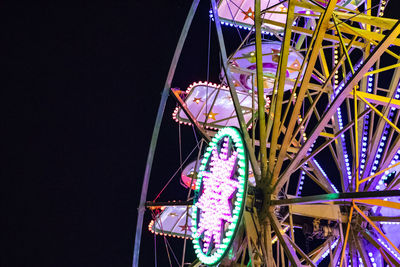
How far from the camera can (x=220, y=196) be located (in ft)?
36.5

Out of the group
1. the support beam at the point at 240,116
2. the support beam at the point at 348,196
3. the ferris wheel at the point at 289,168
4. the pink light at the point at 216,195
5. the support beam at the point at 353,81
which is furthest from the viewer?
the support beam at the point at 240,116

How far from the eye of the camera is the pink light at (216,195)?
35.7ft

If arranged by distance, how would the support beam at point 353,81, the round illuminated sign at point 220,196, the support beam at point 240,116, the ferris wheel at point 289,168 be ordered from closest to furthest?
1. the support beam at point 353,81
2. the ferris wheel at point 289,168
3. the round illuminated sign at point 220,196
4. the support beam at point 240,116

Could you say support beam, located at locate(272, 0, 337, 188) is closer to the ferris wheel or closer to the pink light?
the ferris wheel

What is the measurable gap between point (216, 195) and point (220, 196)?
0.59 ft

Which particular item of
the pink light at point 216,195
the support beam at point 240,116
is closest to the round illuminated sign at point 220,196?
the pink light at point 216,195

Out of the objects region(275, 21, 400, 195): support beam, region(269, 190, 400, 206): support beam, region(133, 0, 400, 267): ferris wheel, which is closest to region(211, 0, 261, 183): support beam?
region(133, 0, 400, 267): ferris wheel

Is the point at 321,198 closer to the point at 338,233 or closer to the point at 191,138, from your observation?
the point at 338,233

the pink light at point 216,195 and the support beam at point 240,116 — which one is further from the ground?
the support beam at point 240,116

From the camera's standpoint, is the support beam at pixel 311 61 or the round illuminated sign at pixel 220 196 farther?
the round illuminated sign at pixel 220 196

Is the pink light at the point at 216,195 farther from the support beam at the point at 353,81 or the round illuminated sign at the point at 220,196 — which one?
the support beam at the point at 353,81

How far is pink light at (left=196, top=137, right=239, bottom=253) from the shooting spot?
1088cm

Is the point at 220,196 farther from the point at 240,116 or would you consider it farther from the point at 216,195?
the point at 240,116

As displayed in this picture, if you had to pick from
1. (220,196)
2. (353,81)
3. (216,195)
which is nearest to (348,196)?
(353,81)
